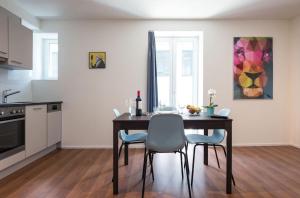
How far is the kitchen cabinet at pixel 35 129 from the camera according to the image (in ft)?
10.6

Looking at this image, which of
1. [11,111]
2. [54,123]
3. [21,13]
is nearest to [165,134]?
[11,111]

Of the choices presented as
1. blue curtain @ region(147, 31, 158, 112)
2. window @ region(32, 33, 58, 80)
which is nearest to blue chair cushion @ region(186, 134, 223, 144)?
blue curtain @ region(147, 31, 158, 112)

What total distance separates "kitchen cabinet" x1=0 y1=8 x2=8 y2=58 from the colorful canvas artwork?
405cm

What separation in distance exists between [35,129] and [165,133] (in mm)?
2263

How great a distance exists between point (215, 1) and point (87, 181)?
338cm

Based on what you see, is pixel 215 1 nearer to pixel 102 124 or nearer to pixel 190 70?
pixel 190 70

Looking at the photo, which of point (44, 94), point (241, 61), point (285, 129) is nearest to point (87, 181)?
point (44, 94)

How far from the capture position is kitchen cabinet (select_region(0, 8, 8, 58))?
9.64 ft

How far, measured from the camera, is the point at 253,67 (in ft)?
15.1

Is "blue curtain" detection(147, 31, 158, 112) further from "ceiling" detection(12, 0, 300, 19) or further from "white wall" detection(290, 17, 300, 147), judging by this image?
"white wall" detection(290, 17, 300, 147)

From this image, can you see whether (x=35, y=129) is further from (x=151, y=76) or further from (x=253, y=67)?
(x=253, y=67)

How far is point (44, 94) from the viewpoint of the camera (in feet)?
14.8

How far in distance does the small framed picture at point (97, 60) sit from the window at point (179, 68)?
1163mm

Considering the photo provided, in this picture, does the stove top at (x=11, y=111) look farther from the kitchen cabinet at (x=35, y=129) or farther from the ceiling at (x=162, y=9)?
the ceiling at (x=162, y=9)
